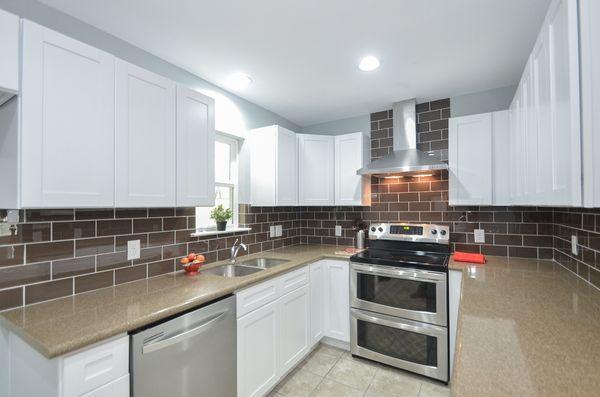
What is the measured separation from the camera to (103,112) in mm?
1431

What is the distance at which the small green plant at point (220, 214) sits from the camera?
247 centimetres

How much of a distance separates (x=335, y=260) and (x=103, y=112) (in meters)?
2.15

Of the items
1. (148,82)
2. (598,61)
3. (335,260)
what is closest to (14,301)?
(148,82)

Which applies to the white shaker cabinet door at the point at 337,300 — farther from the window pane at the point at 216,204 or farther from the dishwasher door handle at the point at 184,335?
the dishwasher door handle at the point at 184,335

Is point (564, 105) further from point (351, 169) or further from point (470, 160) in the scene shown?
point (351, 169)

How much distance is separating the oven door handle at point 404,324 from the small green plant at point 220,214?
1.45 metres

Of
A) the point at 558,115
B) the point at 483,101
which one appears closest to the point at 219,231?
the point at 558,115

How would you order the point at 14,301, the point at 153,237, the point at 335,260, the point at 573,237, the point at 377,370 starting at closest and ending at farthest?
the point at 14,301 → the point at 573,237 → the point at 153,237 → the point at 377,370 → the point at 335,260

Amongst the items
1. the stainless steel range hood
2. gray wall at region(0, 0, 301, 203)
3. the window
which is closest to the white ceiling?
gray wall at region(0, 0, 301, 203)

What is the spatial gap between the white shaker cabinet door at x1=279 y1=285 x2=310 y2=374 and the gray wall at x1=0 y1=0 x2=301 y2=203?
3.49 ft

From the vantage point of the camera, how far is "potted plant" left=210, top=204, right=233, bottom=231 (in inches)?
97.2

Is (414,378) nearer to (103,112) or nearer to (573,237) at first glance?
(573,237)

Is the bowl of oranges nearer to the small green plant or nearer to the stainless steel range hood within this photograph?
the small green plant

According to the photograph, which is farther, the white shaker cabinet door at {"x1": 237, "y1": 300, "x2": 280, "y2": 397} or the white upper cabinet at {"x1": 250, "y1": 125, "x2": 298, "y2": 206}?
the white upper cabinet at {"x1": 250, "y1": 125, "x2": 298, "y2": 206}
